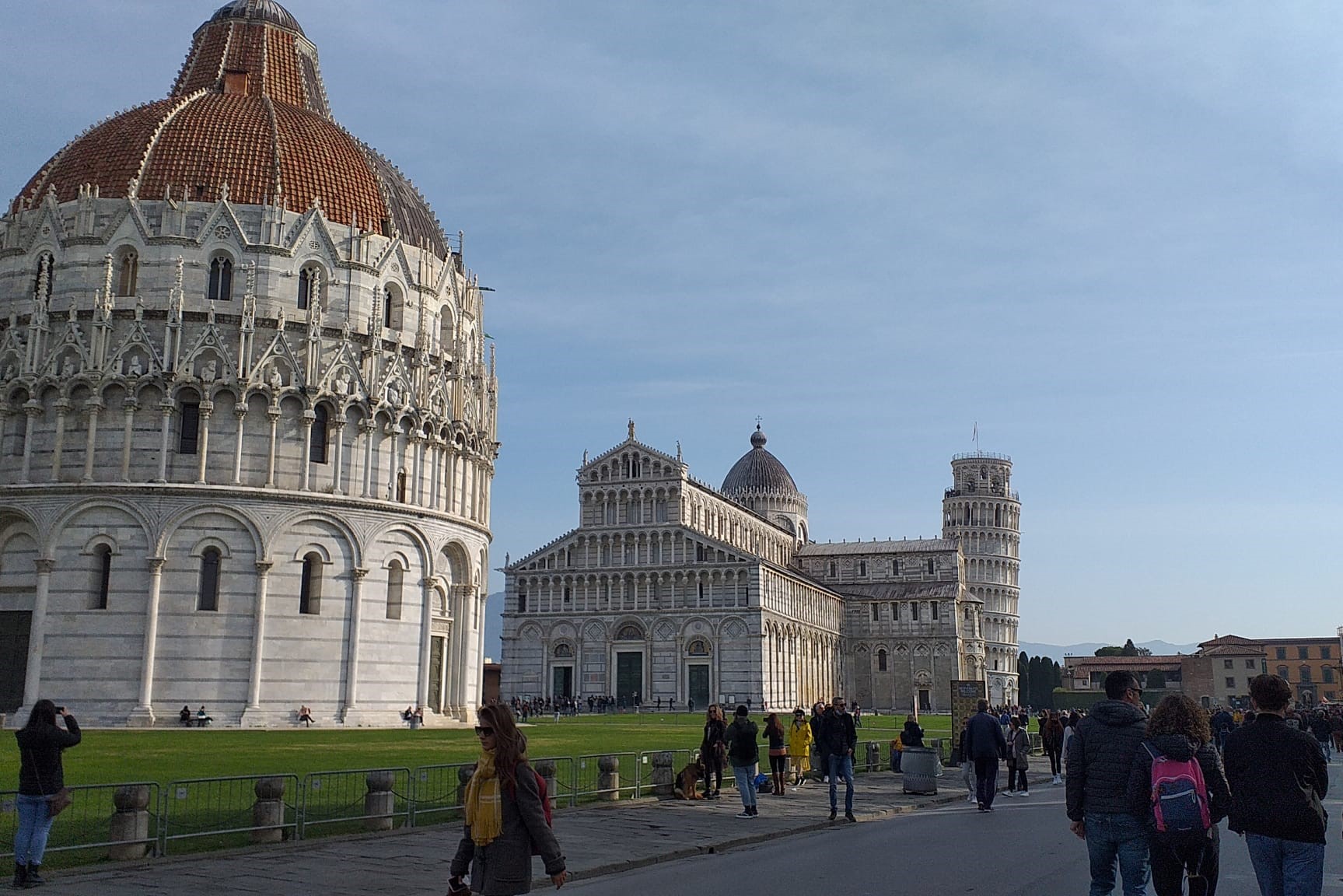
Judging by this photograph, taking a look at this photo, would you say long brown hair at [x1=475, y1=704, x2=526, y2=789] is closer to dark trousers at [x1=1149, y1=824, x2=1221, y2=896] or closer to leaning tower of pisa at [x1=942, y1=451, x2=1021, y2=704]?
dark trousers at [x1=1149, y1=824, x2=1221, y2=896]

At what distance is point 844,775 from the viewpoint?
64.0 feet

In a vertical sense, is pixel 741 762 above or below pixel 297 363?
below

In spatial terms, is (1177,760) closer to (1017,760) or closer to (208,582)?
(1017,760)

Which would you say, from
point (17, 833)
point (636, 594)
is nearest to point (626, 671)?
point (636, 594)

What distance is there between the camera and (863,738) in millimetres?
47812

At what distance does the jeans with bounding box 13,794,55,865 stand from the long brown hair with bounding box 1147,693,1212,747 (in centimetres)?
991

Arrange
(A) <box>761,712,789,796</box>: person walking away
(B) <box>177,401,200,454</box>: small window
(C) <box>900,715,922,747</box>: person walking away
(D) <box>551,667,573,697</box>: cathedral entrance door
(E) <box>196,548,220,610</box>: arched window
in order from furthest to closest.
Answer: (D) <box>551,667,573,697</box>: cathedral entrance door
(B) <box>177,401,200,454</box>: small window
(E) <box>196,548,220,610</box>: arched window
(C) <box>900,715,922,747</box>: person walking away
(A) <box>761,712,789,796</box>: person walking away

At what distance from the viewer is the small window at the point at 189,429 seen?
134 feet

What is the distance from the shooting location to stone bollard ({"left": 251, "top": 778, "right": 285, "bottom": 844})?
1434cm

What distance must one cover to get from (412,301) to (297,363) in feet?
20.3

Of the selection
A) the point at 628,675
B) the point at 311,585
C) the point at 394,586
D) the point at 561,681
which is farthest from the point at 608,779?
the point at 561,681

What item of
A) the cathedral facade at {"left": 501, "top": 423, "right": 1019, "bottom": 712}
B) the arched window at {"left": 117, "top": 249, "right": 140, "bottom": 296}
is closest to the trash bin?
the arched window at {"left": 117, "top": 249, "right": 140, "bottom": 296}

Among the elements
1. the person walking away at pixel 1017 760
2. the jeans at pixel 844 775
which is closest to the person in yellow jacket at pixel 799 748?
the person walking away at pixel 1017 760

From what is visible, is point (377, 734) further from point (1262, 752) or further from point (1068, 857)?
point (1262, 752)
